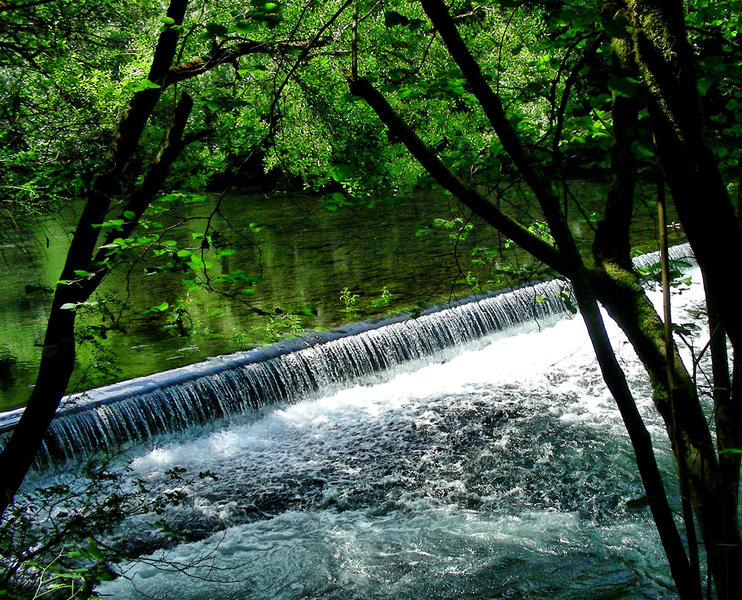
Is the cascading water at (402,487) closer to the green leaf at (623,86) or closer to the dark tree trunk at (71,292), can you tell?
the dark tree trunk at (71,292)

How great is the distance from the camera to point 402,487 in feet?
19.8

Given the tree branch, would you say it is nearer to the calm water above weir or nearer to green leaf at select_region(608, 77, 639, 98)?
green leaf at select_region(608, 77, 639, 98)

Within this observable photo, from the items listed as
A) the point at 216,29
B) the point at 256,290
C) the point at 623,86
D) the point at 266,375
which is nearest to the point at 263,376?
the point at 266,375

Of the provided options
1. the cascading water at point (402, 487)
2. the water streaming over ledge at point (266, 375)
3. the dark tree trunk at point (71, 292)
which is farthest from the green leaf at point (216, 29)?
the water streaming over ledge at point (266, 375)

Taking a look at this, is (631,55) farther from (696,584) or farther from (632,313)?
(696,584)

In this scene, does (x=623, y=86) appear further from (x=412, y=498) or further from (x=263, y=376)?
(x=263, y=376)

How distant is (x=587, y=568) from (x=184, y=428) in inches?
179

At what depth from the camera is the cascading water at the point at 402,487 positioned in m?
4.72

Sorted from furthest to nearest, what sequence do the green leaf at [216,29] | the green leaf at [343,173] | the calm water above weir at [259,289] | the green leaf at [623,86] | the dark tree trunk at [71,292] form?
1. the calm water above weir at [259,289]
2. the dark tree trunk at [71,292]
3. the green leaf at [343,173]
4. the green leaf at [216,29]
5. the green leaf at [623,86]

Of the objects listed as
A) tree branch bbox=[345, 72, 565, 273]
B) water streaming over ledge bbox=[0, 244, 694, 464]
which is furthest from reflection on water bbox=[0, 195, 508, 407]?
tree branch bbox=[345, 72, 565, 273]

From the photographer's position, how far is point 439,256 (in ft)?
39.5

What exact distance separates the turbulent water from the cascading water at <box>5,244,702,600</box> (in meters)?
0.02

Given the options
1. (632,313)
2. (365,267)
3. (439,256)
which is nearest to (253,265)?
(365,267)

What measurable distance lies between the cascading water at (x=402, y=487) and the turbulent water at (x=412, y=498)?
2 cm
